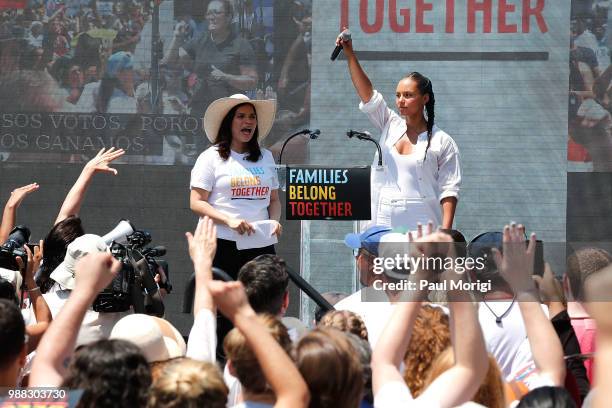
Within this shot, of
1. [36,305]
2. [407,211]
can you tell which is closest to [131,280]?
[36,305]

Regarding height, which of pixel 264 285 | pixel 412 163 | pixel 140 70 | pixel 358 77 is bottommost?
pixel 264 285

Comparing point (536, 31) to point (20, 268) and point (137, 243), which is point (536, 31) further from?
point (20, 268)

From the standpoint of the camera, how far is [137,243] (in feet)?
17.1

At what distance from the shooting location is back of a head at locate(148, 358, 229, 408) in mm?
2369

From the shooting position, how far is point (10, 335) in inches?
108

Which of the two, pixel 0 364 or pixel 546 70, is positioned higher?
Result: pixel 546 70

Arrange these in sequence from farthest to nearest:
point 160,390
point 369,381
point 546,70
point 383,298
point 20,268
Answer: point 546,70
point 20,268
point 383,298
point 369,381
point 160,390

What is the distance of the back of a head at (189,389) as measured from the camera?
7.77ft

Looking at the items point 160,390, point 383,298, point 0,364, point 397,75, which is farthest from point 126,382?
point 397,75

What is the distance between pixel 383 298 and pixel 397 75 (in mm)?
4114

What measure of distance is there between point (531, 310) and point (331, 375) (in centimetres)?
58

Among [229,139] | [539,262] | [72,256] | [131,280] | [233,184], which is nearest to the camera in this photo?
[539,262]

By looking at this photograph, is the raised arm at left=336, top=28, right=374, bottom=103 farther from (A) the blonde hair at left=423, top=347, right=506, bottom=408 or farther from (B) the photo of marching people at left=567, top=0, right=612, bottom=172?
(B) the photo of marching people at left=567, top=0, right=612, bottom=172

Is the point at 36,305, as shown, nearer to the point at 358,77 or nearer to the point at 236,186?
the point at 236,186
